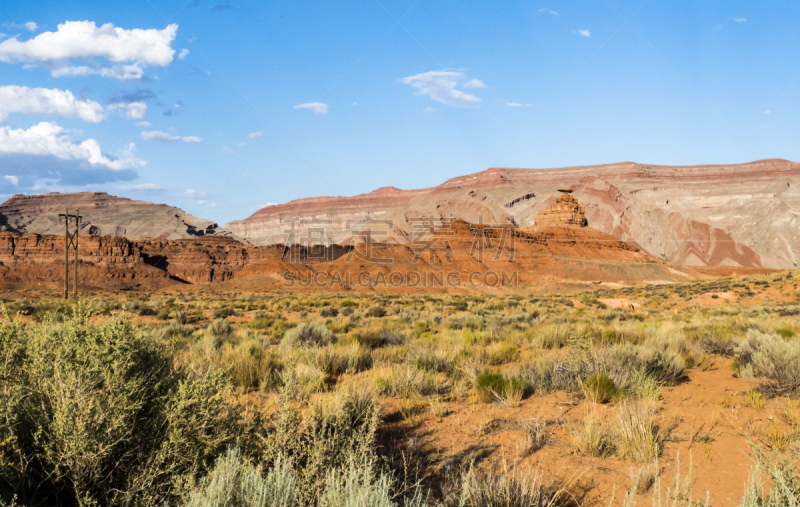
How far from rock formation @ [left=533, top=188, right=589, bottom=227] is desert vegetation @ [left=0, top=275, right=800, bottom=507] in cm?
7541

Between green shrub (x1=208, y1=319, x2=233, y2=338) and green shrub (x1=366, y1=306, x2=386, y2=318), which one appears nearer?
green shrub (x1=208, y1=319, x2=233, y2=338)

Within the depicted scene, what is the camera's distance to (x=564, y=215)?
7969 centimetres

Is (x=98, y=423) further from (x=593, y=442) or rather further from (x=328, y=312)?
(x=328, y=312)

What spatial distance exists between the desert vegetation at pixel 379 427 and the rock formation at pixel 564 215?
75.4m

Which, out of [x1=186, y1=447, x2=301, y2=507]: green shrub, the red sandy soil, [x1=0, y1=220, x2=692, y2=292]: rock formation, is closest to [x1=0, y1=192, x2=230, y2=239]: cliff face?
[x1=0, y1=220, x2=692, y2=292]: rock formation

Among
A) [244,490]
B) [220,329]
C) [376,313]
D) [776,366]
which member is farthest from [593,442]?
[376,313]

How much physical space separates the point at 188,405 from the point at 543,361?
5.67 meters

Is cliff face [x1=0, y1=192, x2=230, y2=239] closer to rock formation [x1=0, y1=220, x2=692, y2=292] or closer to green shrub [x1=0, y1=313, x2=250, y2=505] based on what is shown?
rock formation [x1=0, y1=220, x2=692, y2=292]

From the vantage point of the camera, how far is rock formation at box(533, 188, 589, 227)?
79250 mm

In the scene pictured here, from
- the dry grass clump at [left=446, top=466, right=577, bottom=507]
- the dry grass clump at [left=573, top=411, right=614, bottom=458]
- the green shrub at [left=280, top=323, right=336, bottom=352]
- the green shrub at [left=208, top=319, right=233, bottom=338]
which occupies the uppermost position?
Result: the dry grass clump at [left=446, top=466, right=577, bottom=507]

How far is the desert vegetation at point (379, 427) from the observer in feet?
8.91

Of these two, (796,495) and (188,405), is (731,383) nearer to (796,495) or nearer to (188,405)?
(796,495)

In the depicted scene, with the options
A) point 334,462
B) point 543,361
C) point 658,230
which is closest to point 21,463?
point 334,462

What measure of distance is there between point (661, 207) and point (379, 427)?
12211 centimetres
